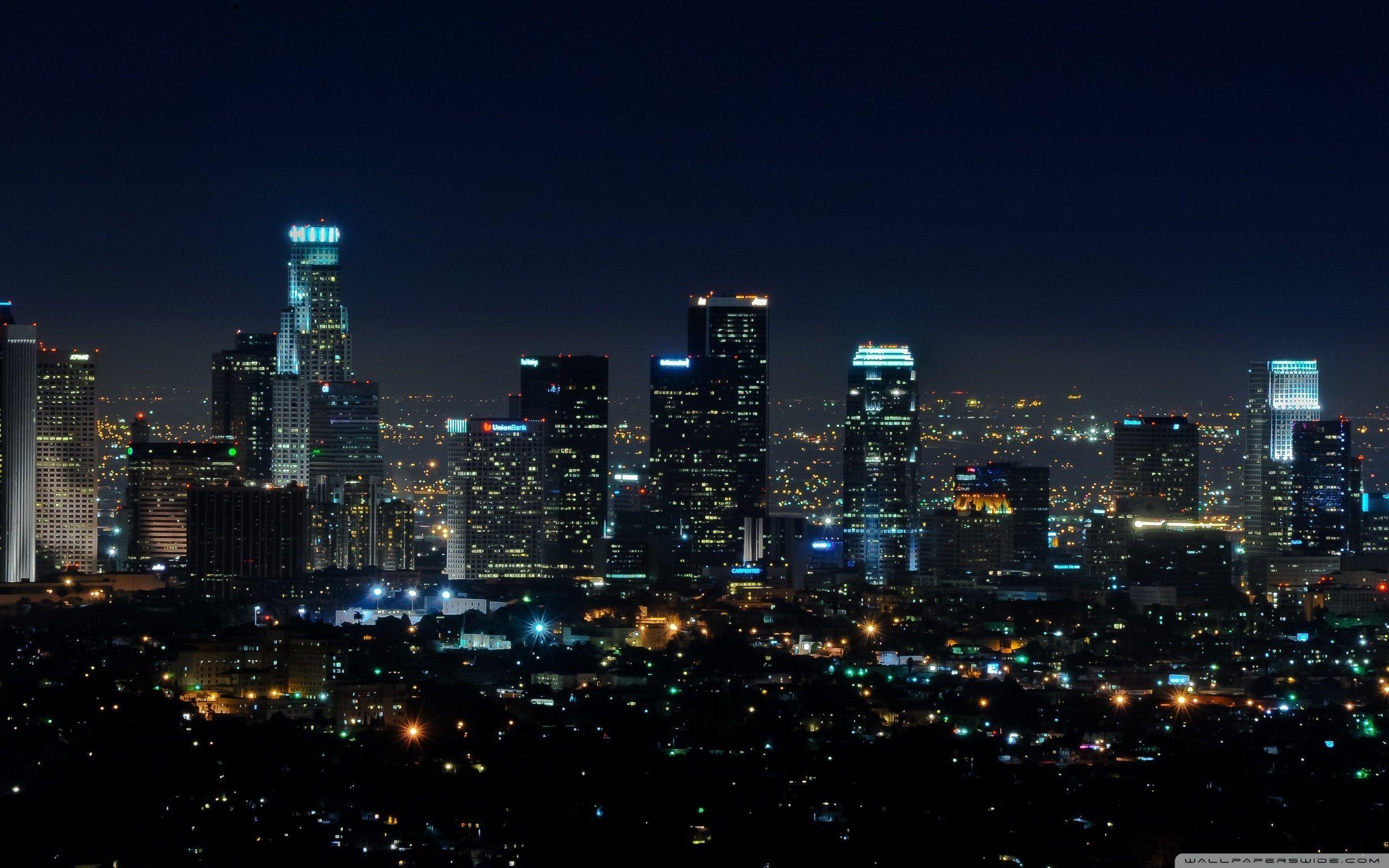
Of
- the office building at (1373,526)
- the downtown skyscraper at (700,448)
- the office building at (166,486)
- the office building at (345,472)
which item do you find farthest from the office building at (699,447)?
the office building at (1373,526)

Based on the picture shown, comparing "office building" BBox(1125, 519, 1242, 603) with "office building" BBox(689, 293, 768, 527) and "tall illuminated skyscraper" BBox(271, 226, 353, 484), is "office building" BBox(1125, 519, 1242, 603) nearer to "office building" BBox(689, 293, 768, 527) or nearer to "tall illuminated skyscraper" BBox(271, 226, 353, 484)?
"office building" BBox(689, 293, 768, 527)

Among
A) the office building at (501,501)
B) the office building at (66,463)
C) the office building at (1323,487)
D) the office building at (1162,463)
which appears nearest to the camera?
the office building at (66,463)

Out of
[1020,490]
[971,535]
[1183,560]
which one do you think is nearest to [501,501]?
[971,535]

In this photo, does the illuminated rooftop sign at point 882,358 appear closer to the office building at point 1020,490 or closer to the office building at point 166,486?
the office building at point 1020,490

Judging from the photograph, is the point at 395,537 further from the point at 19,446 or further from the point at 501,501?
the point at 19,446

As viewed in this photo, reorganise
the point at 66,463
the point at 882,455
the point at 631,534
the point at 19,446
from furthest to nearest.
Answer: the point at 882,455 < the point at 631,534 < the point at 66,463 < the point at 19,446

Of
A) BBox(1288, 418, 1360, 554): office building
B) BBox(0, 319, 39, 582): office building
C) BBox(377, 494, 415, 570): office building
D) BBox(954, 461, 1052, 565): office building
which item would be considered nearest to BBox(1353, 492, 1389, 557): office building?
BBox(1288, 418, 1360, 554): office building
